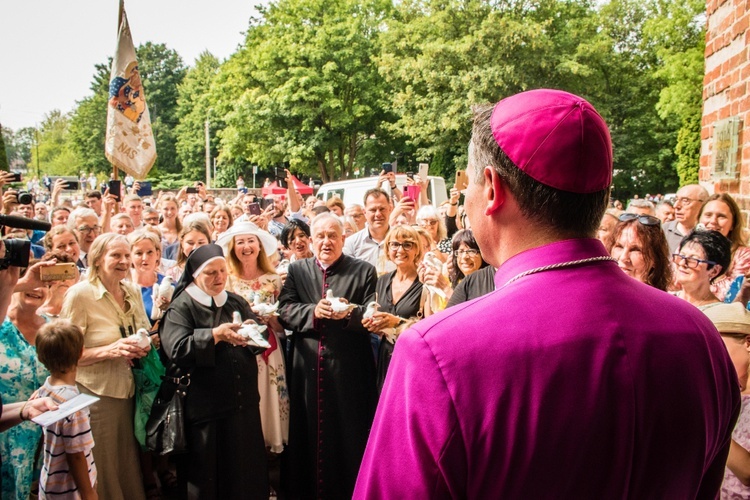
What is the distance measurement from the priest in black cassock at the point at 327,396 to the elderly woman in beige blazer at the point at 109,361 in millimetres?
1129

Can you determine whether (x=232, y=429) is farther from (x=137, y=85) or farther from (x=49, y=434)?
(x=137, y=85)

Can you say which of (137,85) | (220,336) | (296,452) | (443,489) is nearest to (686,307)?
(443,489)

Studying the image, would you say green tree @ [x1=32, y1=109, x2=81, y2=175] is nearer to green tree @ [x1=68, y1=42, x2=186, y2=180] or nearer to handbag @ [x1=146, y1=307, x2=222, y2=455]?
green tree @ [x1=68, y1=42, x2=186, y2=180]

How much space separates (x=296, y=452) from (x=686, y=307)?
3.96m

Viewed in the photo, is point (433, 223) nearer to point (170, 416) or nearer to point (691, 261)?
point (691, 261)

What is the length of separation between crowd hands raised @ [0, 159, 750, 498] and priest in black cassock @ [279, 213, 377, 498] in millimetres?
12

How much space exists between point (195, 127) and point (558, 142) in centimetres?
5441

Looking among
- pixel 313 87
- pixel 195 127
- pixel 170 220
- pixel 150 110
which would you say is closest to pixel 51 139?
pixel 150 110

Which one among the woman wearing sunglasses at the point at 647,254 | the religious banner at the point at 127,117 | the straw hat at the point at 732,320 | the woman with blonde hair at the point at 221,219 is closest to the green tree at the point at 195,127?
the religious banner at the point at 127,117

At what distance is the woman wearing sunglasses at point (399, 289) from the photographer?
14.9 ft

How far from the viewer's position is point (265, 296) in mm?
4883

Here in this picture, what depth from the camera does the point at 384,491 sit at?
100 cm

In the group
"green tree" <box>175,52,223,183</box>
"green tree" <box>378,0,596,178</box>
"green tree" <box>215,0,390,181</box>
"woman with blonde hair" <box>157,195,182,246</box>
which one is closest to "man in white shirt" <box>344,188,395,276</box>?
"woman with blonde hair" <box>157,195,182,246</box>

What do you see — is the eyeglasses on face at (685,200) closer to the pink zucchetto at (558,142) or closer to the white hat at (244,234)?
the white hat at (244,234)
